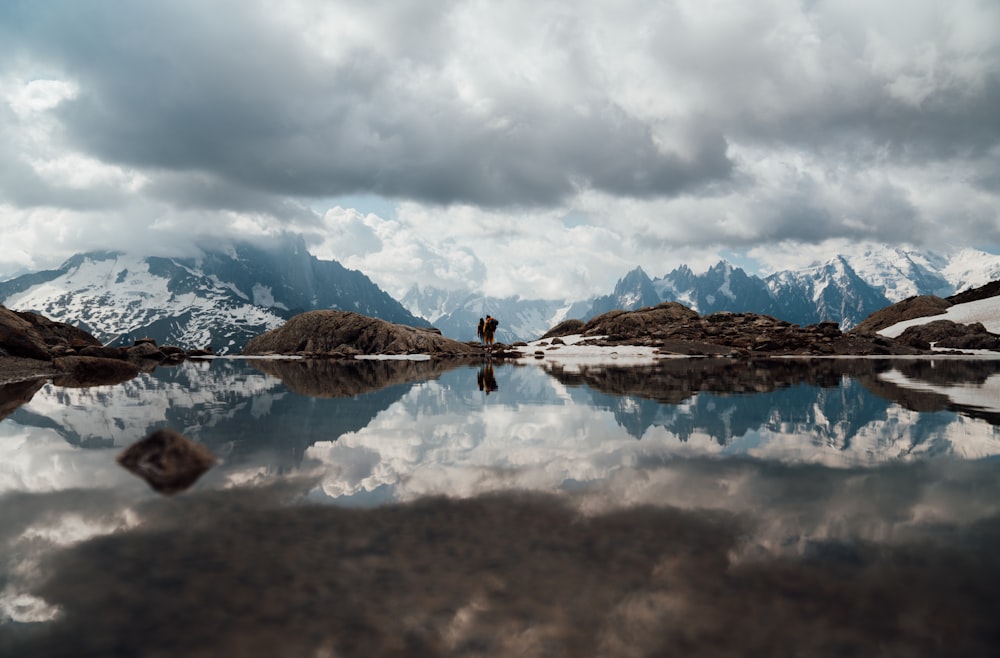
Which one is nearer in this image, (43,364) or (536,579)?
(536,579)

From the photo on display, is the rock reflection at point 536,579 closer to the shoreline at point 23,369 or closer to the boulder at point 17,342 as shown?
the shoreline at point 23,369

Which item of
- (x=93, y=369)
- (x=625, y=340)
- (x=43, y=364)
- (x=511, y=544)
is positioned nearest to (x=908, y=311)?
(x=625, y=340)

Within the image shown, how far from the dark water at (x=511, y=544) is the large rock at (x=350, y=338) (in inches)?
2402

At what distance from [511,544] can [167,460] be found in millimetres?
7366

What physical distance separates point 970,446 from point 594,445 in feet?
26.5

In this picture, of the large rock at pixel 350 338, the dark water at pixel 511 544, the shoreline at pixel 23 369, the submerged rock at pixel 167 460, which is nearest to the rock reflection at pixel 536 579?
the dark water at pixel 511 544

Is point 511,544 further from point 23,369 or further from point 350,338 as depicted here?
point 350,338

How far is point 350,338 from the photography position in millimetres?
76938

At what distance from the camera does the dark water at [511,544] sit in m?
4.42

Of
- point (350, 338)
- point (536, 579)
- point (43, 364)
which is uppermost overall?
point (350, 338)

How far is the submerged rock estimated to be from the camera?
9.14 m

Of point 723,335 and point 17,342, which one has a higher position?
point 17,342

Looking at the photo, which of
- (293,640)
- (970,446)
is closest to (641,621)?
(293,640)

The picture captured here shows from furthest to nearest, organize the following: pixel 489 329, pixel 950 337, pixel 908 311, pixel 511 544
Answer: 1. pixel 908 311
2. pixel 489 329
3. pixel 950 337
4. pixel 511 544
